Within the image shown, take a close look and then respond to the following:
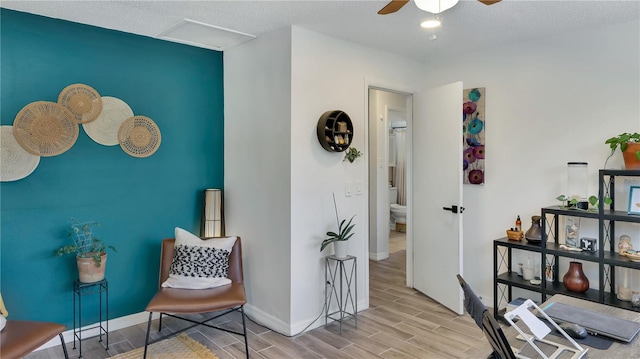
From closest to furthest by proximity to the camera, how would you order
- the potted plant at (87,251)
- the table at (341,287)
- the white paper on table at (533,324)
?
the white paper on table at (533,324)
the potted plant at (87,251)
the table at (341,287)

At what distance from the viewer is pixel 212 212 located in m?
3.65

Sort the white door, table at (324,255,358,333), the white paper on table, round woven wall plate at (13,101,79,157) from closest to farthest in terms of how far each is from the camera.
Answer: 1. the white paper on table
2. round woven wall plate at (13,101,79,157)
3. table at (324,255,358,333)
4. the white door

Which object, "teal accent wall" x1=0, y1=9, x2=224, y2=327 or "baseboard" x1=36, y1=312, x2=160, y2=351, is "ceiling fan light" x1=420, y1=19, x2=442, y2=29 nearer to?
"teal accent wall" x1=0, y1=9, x2=224, y2=327

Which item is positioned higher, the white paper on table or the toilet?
the white paper on table

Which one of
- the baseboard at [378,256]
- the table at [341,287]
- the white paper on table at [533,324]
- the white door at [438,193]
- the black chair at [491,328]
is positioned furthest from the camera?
the baseboard at [378,256]

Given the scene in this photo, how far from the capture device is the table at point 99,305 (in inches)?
115

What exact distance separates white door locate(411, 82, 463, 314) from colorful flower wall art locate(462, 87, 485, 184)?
31cm

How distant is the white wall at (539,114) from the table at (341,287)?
1190 millimetres

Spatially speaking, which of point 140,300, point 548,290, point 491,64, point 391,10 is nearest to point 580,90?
point 491,64

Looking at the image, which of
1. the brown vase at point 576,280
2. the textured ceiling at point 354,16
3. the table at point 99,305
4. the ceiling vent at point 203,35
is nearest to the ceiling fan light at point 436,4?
the textured ceiling at point 354,16

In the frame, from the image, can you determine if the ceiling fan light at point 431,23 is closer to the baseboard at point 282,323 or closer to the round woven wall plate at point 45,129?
the baseboard at point 282,323

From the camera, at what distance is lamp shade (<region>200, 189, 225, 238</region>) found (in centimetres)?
364

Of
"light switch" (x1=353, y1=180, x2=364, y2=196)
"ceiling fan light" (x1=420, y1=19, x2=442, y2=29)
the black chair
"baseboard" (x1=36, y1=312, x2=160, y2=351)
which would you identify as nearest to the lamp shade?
"baseboard" (x1=36, y1=312, x2=160, y2=351)

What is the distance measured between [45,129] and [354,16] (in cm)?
231
